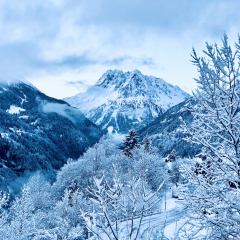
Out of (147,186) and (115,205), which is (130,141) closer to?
(147,186)

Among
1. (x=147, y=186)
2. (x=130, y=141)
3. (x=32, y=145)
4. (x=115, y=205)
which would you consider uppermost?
(x=130, y=141)

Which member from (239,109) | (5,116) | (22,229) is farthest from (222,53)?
(5,116)

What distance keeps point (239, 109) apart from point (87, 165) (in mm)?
28820

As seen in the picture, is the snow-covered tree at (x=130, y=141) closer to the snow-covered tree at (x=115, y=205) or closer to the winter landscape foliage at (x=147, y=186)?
the winter landscape foliage at (x=147, y=186)

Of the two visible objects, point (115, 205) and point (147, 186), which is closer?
point (115, 205)

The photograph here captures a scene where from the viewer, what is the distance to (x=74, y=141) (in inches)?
7416

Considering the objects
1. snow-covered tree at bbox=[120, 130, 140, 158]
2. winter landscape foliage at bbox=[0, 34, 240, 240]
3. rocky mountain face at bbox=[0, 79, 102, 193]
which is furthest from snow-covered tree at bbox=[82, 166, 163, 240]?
rocky mountain face at bbox=[0, 79, 102, 193]

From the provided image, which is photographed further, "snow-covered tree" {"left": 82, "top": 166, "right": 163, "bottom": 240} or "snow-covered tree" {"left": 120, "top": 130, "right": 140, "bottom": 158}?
"snow-covered tree" {"left": 120, "top": 130, "right": 140, "bottom": 158}

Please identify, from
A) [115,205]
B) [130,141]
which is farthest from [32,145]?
[115,205]

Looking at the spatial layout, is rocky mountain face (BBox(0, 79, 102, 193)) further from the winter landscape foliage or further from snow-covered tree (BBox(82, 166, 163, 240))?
snow-covered tree (BBox(82, 166, 163, 240))

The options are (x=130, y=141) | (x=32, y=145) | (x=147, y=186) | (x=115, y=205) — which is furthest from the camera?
A: (x=32, y=145)

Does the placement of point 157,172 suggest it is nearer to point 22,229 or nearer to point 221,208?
point 22,229

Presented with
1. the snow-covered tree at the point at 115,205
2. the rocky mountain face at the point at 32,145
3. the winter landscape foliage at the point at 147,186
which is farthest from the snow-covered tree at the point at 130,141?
the rocky mountain face at the point at 32,145

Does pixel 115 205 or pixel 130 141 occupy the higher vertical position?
pixel 130 141
